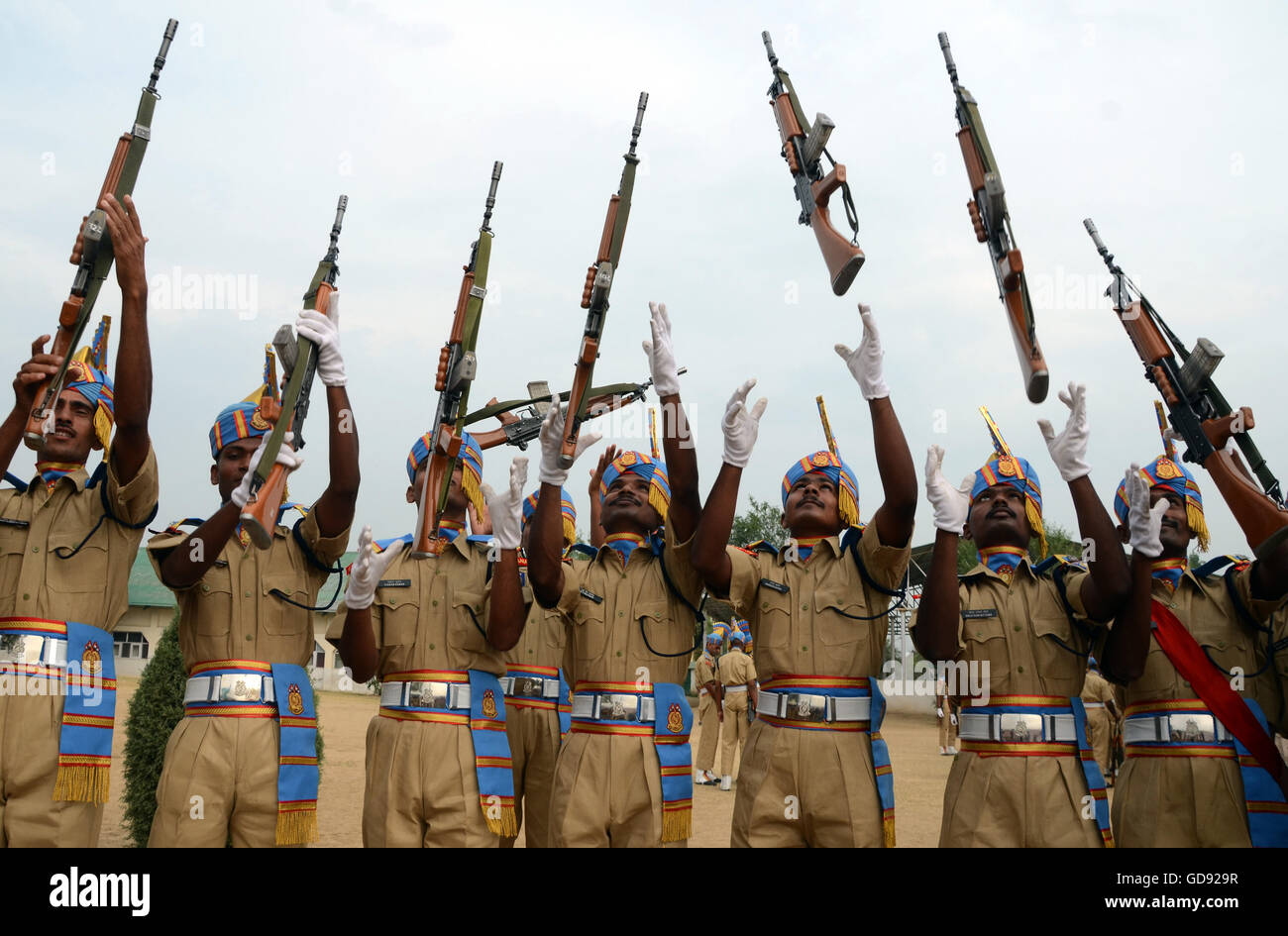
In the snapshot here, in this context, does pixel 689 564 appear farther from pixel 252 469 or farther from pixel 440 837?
pixel 252 469

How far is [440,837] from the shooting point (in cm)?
582

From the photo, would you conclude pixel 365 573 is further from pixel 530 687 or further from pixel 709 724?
pixel 709 724

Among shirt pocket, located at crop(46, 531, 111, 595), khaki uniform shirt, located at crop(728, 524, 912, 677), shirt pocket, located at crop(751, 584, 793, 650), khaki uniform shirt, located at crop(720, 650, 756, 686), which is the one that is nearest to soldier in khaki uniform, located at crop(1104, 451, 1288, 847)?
khaki uniform shirt, located at crop(728, 524, 912, 677)

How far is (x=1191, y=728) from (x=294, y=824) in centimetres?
500

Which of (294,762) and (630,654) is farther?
(630,654)

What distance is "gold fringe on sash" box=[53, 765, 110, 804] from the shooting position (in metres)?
5.30

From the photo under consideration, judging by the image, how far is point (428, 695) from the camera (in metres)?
6.13

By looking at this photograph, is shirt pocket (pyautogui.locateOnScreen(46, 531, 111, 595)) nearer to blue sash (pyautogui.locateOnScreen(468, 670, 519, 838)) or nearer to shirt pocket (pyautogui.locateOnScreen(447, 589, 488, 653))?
shirt pocket (pyautogui.locateOnScreen(447, 589, 488, 653))

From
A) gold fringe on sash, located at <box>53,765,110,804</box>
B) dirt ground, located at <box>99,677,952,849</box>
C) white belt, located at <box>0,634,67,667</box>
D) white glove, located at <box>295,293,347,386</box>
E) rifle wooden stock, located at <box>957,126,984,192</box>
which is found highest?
rifle wooden stock, located at <box>957,126,984,192</box>

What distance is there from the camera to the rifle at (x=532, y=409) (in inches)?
395

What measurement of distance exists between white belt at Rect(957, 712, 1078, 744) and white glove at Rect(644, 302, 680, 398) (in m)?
2.55

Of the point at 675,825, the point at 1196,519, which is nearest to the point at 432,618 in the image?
the point at 675,825

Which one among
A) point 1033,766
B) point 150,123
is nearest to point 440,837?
point 1033,766

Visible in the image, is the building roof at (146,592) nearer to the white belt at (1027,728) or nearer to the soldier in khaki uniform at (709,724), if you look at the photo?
the soldier in khaki uniform at (709,724)
